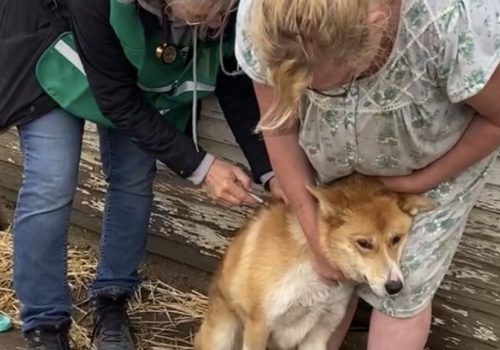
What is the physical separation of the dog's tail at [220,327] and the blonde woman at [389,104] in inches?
18.9

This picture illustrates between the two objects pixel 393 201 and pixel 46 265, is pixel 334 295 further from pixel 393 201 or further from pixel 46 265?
pixel 46 265

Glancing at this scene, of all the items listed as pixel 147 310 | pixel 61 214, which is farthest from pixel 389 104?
pixel 147 310

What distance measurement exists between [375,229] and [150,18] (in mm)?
914

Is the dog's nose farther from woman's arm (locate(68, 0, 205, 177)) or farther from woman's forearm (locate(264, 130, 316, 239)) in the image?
woman's arm (locate(68, 0, 205, 177))

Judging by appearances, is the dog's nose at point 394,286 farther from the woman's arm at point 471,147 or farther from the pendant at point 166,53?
the pendant at point 166,53

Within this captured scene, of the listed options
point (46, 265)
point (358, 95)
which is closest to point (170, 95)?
point (46, 265)

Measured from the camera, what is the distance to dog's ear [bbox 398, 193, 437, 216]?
3009mm

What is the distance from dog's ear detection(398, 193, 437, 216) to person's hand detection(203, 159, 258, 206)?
0.55 metres

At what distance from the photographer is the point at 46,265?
144 inches

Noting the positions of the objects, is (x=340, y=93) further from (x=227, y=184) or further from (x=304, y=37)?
(x=227, y=184)

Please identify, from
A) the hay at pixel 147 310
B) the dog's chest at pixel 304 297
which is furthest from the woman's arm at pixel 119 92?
the hay at pixel 147 310

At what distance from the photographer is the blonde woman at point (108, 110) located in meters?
3.25

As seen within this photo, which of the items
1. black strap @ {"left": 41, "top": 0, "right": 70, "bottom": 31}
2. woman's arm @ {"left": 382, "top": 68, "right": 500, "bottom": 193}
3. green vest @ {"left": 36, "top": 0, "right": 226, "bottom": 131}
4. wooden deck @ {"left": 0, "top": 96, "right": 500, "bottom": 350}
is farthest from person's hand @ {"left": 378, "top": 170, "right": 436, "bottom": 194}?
black strap @ {"left": 41, "top": 0, "right": 70, "bottom": 31}

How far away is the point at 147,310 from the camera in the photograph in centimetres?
435
